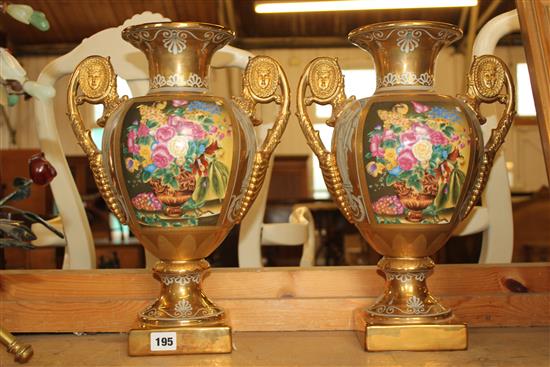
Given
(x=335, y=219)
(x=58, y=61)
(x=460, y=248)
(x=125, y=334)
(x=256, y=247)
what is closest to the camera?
(x=125, y=334)

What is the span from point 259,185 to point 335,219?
413cm

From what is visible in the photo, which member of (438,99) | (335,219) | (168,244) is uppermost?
(438,99)

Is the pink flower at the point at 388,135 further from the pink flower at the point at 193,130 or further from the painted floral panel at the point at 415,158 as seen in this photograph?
the pink flower at the point at 193,130

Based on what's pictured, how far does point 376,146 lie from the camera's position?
0.90 meters

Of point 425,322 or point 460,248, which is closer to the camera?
point 425,322

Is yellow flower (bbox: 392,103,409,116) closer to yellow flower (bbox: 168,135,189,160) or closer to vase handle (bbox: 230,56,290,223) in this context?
vase handle (bbox: 230,56,290,223)

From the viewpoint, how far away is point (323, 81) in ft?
3.18

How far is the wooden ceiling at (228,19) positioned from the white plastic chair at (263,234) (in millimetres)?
4504

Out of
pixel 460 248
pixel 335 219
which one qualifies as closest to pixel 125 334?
pixel 460 248

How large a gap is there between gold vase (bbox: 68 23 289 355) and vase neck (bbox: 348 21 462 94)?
12cm

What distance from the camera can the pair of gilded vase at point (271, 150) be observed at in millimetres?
893

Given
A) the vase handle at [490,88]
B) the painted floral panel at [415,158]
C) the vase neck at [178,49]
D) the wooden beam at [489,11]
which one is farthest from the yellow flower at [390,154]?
the wooden beam at [489,11]

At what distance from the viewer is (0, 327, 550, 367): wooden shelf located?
0.89 meters

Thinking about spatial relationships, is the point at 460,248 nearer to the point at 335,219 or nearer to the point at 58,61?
the point at 335,219
